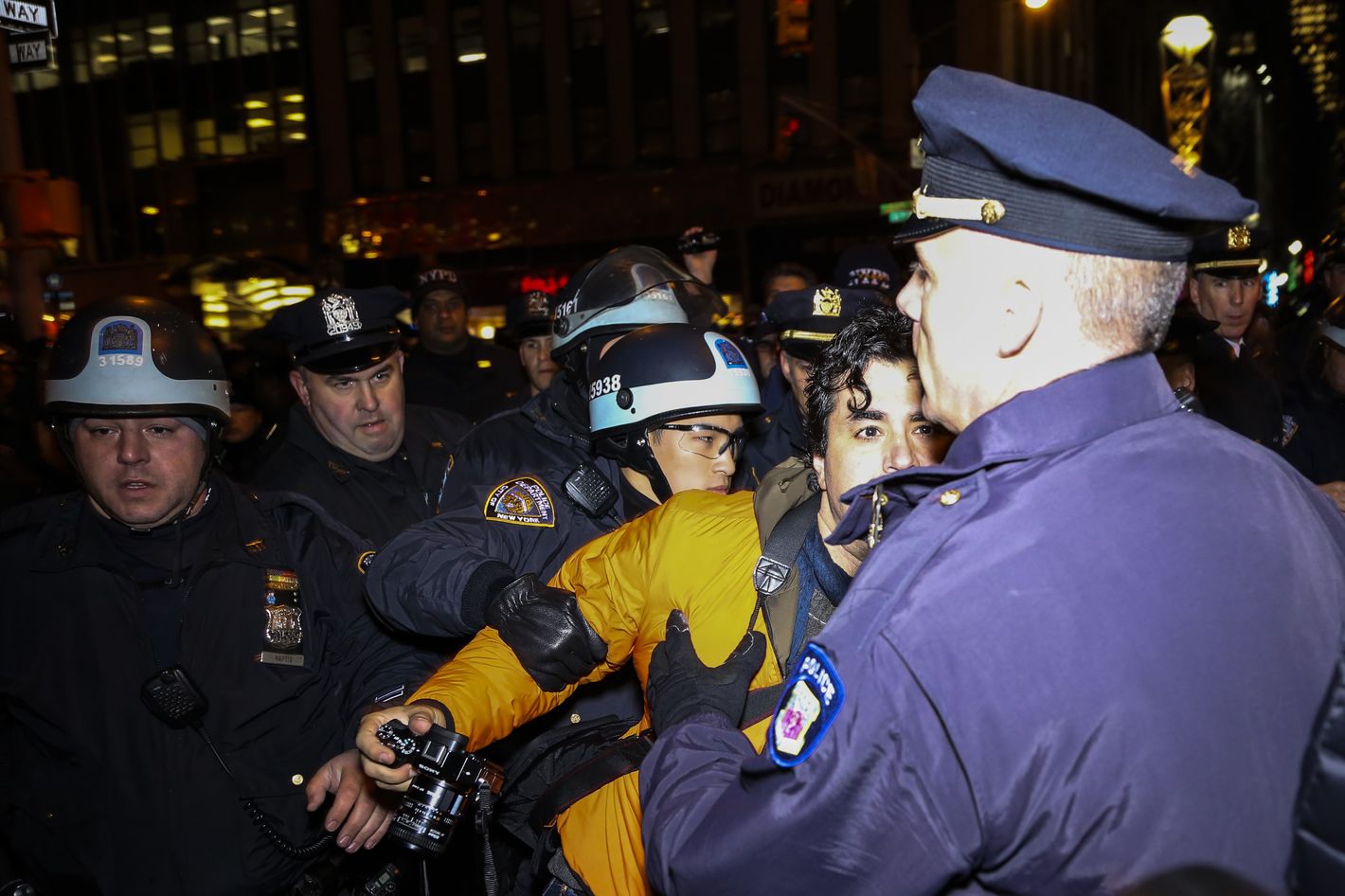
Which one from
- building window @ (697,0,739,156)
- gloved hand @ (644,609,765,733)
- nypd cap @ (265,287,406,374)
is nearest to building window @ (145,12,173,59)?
building window @ (697,0,739,156)

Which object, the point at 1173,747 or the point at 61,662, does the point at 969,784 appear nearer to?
the point at 1173,747

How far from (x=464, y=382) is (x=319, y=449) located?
3697 millimetres

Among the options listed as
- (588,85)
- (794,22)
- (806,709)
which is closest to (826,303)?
(806,709)

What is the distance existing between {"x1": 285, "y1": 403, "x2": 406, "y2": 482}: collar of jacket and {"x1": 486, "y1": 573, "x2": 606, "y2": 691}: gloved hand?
232 centimetres

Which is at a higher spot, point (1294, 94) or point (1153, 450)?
point (1294, 94)

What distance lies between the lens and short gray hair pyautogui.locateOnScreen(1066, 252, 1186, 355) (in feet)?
4.87

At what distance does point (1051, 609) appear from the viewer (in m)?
1.31

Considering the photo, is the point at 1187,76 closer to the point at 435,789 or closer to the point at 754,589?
the point at 754,589

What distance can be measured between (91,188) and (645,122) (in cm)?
1771

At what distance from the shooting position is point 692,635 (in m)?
2.55

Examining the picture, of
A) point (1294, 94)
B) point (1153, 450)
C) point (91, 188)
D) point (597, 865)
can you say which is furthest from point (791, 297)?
point (1294, 94)

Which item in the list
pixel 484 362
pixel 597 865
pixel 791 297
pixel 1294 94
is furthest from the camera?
pixel 1294 94

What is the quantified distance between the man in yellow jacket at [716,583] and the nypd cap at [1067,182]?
115cm

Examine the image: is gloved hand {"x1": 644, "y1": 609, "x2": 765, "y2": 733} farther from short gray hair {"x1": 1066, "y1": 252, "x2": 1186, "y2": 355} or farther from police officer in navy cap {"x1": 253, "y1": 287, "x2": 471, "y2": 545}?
police officer in navy cap {"x1": 253, "y1": 287, "x2": 471, "y2": 545}
